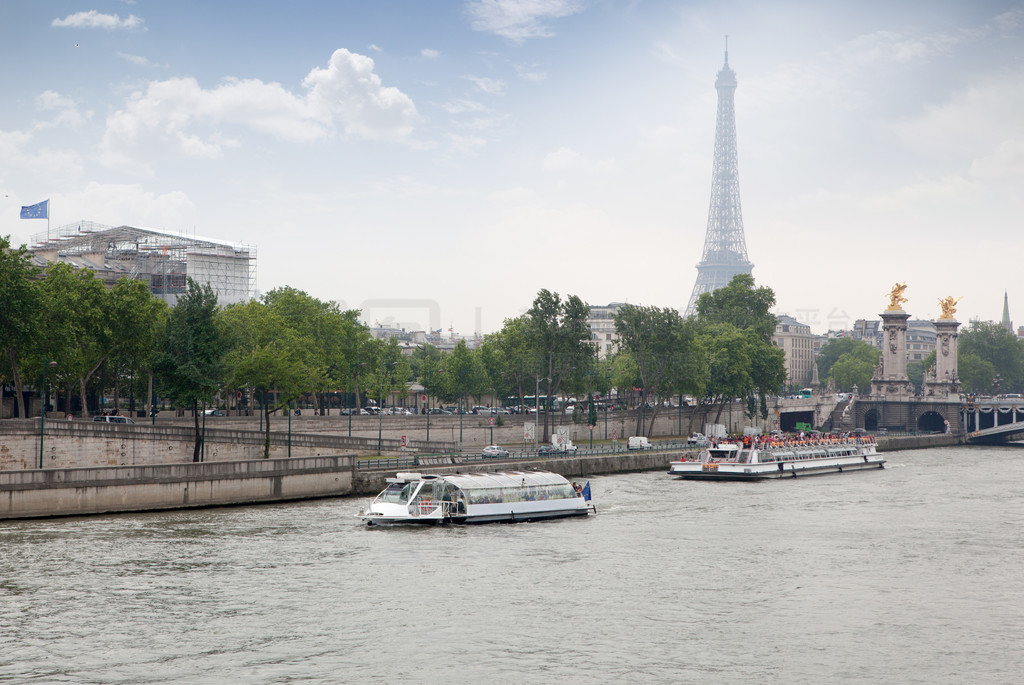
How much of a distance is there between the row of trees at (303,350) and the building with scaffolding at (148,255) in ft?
69.9

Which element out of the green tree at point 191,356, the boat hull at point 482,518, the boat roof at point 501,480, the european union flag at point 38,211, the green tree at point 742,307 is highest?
the european union flag at point 38,211

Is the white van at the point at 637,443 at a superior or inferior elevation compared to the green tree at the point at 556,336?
inferior

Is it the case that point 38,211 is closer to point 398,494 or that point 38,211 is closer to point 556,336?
point 556,336

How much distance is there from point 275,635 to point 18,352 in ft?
160

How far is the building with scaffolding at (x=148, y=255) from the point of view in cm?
12900

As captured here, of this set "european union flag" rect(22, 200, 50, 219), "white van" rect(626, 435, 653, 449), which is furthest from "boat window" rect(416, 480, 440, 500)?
"european union flag" rect(22, 200, 50, 219)

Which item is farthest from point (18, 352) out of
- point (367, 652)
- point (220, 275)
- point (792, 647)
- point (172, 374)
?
point (220, 275)

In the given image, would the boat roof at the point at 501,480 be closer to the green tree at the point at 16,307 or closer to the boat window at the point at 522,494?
the boat window at the point at 522,494

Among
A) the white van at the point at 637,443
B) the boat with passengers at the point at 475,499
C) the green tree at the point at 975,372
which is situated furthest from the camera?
the green tree at the point at 975,372

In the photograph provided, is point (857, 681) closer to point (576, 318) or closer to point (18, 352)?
point (18, 352)

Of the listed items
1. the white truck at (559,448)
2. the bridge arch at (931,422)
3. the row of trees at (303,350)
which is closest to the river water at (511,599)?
the row of trees at (303,350)

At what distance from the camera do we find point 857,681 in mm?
28516

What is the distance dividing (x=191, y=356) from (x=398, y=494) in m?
23.9

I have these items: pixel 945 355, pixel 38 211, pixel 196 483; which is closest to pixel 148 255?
pixel 38 211
